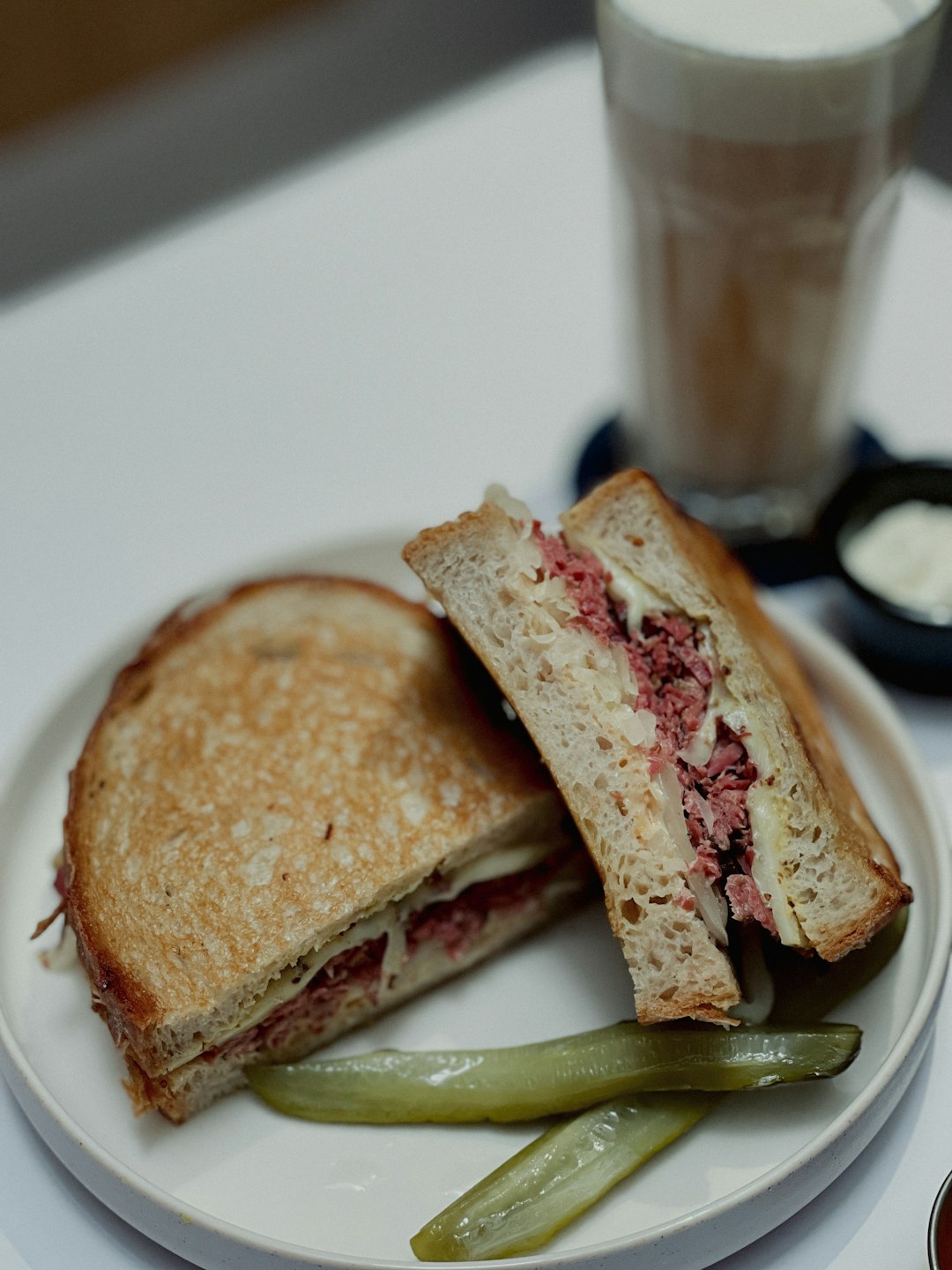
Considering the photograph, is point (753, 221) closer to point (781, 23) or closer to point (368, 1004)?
point (781, 23)

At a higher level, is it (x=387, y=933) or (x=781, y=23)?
(x=781, y=23)

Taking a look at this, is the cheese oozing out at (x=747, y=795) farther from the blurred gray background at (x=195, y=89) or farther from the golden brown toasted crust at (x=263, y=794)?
the blurred gray background at (x=195, y=89)

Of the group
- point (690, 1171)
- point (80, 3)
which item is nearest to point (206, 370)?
point (690, 1171)

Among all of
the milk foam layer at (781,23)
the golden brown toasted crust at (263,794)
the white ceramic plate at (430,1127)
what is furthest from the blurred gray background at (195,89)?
the white ceramic plate at (430,1127)

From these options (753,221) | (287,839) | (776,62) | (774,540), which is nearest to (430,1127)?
(287,839)

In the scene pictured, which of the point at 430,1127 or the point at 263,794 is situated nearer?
the point at 430,1127

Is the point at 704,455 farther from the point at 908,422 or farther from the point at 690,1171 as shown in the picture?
the point at 690,1171
